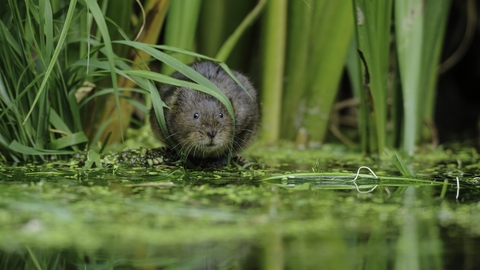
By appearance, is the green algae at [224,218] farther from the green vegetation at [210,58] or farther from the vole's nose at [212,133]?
the green vegetation at [210,58]

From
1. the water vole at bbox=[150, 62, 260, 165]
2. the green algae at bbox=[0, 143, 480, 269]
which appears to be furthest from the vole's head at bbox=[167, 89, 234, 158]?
the green algae at bbox=[0, 143, 480, 269]

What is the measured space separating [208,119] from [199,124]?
45 mm

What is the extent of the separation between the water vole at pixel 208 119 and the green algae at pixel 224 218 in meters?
0.19

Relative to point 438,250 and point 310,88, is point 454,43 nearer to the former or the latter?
point 310,88

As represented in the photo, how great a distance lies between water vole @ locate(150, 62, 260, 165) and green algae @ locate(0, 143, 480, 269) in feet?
0.62

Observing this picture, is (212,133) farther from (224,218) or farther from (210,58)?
(224,218)

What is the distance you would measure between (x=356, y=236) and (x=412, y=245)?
0.14 metres

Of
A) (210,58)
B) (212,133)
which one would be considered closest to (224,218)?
(210,58)

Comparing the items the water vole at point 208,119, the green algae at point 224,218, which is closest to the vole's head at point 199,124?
the water vole at point 208,119

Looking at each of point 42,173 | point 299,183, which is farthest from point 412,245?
point 42,173

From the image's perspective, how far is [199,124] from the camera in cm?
290

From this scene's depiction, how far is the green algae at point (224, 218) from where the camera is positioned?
1549mm

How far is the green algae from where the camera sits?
1549 mm

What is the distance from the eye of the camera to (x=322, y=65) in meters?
4.01
